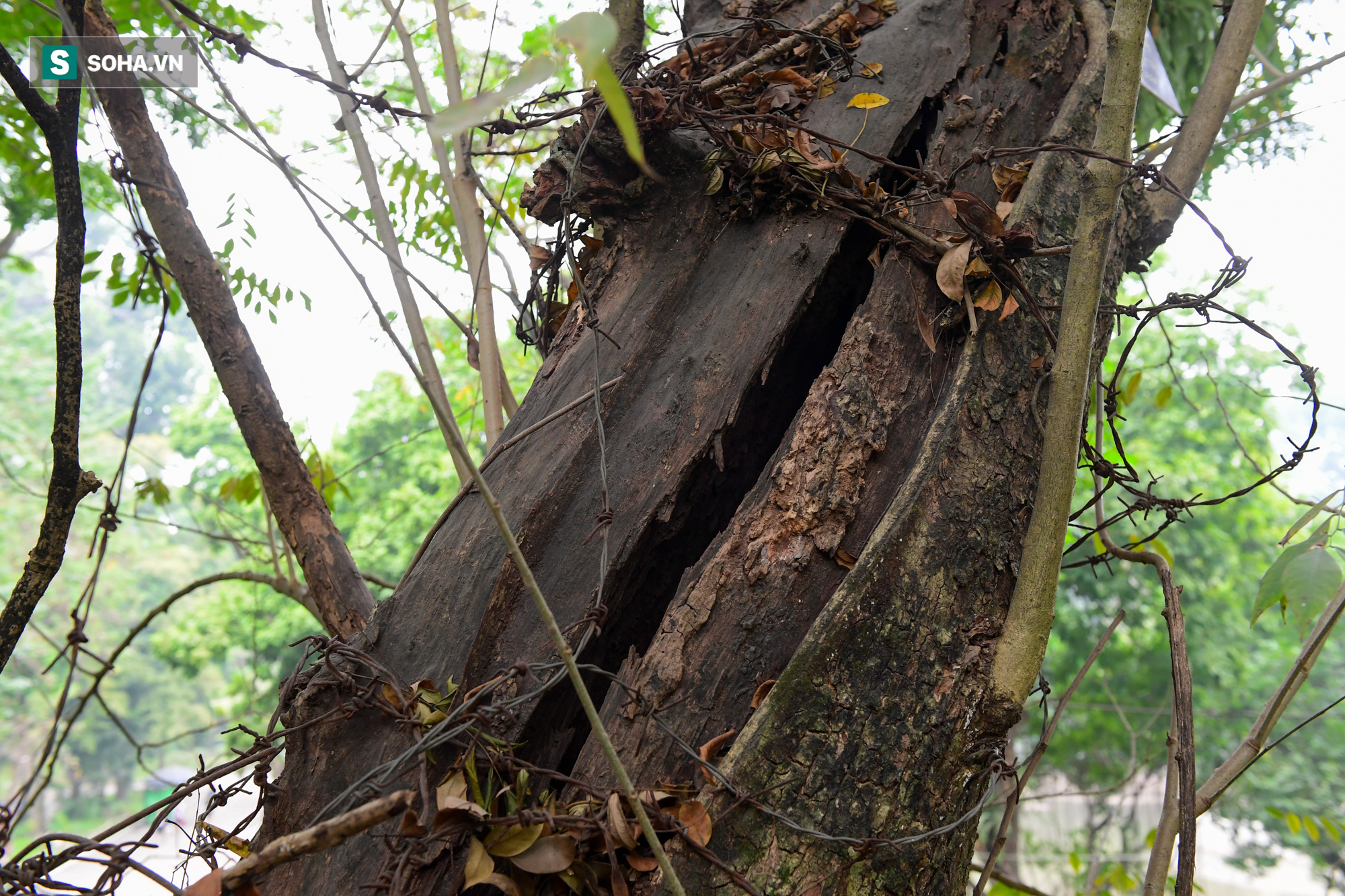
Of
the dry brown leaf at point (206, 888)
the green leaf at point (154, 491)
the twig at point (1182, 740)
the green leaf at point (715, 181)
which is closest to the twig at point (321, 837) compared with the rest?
the dry brown leaf at point (206, 888)

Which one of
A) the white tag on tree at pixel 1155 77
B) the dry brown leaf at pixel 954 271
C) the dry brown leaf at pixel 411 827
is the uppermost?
the white tag on tree at pixel 1155 77

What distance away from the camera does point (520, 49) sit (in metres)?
3.50

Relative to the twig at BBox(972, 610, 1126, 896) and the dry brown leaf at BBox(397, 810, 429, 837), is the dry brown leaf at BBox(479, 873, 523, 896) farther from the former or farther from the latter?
the twig at BBox(972, 610, 1126, 896)

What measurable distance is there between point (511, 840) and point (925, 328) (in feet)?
3.20

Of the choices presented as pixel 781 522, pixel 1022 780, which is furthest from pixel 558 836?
pixel 1022 780

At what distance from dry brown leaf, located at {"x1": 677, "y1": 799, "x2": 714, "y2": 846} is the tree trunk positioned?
0.03 m

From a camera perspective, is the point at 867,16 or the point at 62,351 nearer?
the point at 62,351

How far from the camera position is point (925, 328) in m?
1.29

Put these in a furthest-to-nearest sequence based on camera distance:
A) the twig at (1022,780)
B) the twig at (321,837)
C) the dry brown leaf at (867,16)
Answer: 1. the dry brown leaf at (867,16)
2. the twig at (1022,780)
3. the twig at (321,837)

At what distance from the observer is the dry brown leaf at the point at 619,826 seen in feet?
3.10

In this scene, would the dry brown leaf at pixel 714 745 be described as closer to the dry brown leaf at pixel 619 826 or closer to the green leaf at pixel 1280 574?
the dry brown leaf at pixel 619 826

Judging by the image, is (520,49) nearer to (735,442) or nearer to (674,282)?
(674,282)

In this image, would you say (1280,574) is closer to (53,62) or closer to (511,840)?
(511,840)

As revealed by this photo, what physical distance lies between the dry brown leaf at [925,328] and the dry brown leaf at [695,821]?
79 cm
